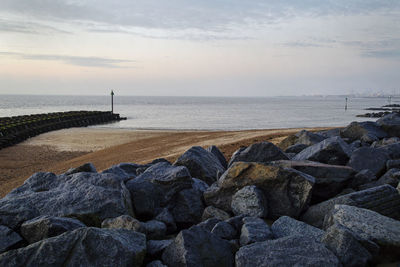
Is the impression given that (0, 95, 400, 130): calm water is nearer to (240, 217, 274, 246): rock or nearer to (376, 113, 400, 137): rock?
(376, 113, 400, 137): rock

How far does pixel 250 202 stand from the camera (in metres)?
5.10

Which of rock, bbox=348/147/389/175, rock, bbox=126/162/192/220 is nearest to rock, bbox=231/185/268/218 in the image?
rock, bbox=126/162/192/220

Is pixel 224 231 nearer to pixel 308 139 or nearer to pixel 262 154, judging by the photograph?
pixel 262 154

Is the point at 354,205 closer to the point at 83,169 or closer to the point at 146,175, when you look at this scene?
the point at 146,175

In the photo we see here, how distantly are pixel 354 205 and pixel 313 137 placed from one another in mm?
5543

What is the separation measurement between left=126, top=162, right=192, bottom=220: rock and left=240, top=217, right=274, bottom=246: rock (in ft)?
5.67

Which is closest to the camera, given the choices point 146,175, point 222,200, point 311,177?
point 311,177

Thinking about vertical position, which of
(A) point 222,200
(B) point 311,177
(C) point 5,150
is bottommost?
(C) point 5,150

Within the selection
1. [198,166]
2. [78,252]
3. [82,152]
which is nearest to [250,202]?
[198,166]

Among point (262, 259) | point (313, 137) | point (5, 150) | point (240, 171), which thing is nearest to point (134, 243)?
point (262, 259)

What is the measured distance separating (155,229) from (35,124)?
3182 cm

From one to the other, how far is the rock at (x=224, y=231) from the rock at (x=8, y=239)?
2.38 metres

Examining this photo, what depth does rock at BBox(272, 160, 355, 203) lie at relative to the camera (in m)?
5.59

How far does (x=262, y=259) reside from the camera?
336 cm
